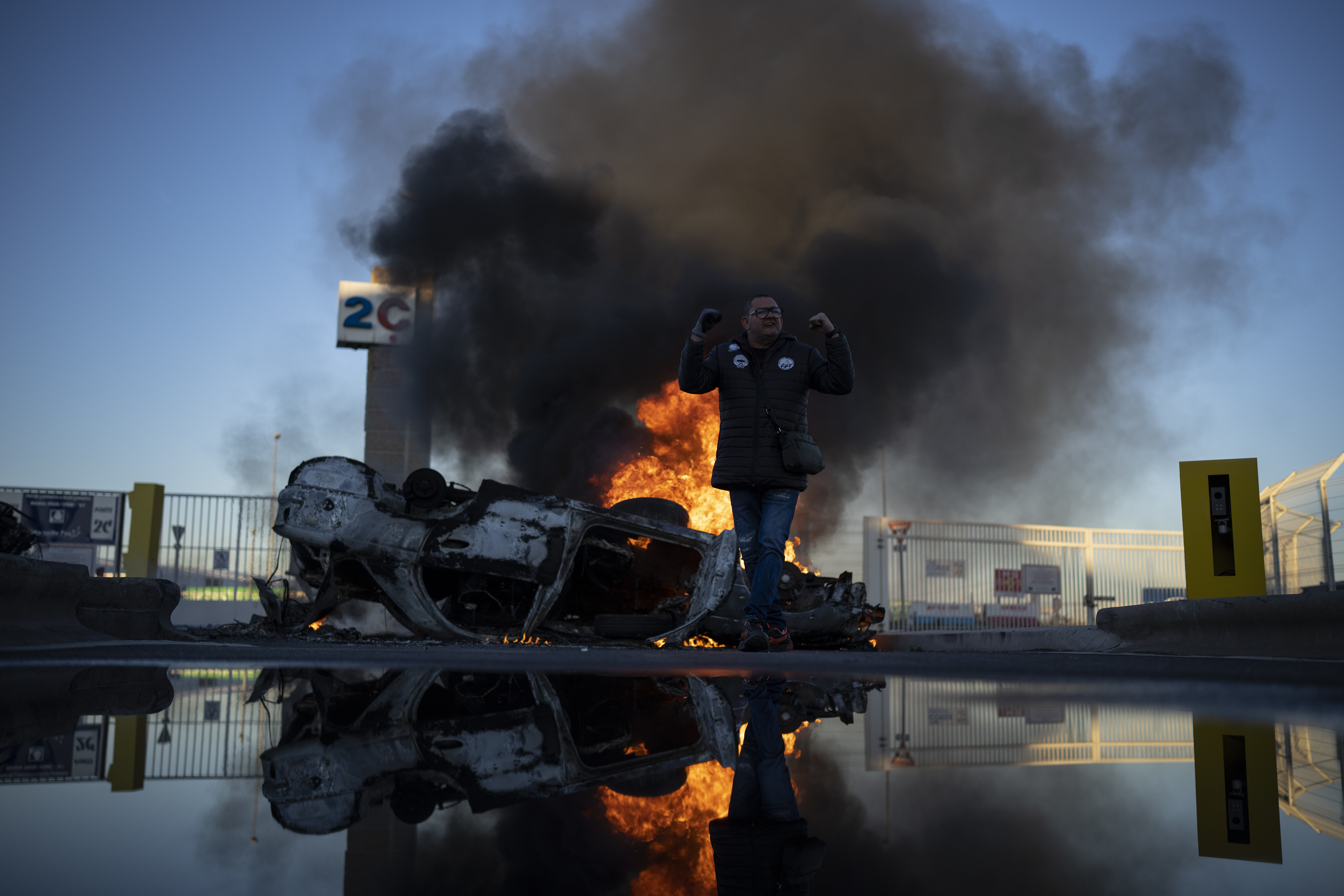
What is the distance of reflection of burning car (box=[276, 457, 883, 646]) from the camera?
7.25 metres

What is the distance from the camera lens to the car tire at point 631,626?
717cm

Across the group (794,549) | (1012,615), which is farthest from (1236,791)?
(1012,615)

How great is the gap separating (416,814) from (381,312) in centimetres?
2352

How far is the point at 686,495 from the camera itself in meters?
16.1

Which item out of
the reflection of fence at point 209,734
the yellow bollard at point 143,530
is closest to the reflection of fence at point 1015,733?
the reflection of fence at point 209,734

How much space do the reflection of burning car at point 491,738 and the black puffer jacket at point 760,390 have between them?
2.07m

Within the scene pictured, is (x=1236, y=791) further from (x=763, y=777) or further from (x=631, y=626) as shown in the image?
(x=631, y=626)

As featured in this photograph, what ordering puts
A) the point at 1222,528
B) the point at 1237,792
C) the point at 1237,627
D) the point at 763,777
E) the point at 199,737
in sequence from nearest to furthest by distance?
the point at 1237,792 < the point at 763,777 < the point at 199,737 < the point at 1237,627 < the point at 1222,528

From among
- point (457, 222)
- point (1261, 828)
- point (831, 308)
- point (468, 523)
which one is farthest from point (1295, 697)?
point (457, 222)

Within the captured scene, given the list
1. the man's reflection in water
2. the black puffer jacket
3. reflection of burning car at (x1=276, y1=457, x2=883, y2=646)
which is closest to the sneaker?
the black puffer jacket

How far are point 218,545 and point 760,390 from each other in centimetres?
1575

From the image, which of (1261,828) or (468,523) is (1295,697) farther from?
(468,523)

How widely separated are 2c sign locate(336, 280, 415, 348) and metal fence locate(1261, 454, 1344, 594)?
61.5ft

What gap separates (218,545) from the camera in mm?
17906
